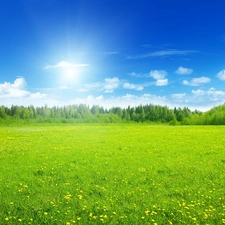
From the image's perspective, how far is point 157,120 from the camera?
165 m

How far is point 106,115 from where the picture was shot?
173750 mm

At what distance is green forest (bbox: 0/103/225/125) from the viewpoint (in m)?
147

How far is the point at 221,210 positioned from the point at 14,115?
15440 cm

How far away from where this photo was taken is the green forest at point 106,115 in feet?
482

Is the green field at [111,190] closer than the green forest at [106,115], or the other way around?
the green field at [111,190]

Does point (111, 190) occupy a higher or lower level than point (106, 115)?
lower

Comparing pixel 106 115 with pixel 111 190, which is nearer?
pixel 111 190

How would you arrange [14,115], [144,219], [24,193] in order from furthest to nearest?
[14,115] → [24,193] → [144,219]

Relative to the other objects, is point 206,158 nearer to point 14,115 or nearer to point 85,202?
point 85,202

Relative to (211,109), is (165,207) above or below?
below

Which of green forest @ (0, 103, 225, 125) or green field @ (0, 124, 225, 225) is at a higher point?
green forest @ (0, 103, 225, 125)

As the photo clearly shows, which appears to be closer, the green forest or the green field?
the green field

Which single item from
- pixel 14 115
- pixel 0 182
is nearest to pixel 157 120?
pixel 14 115

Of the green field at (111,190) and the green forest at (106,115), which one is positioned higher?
the green forest at (106,115)
